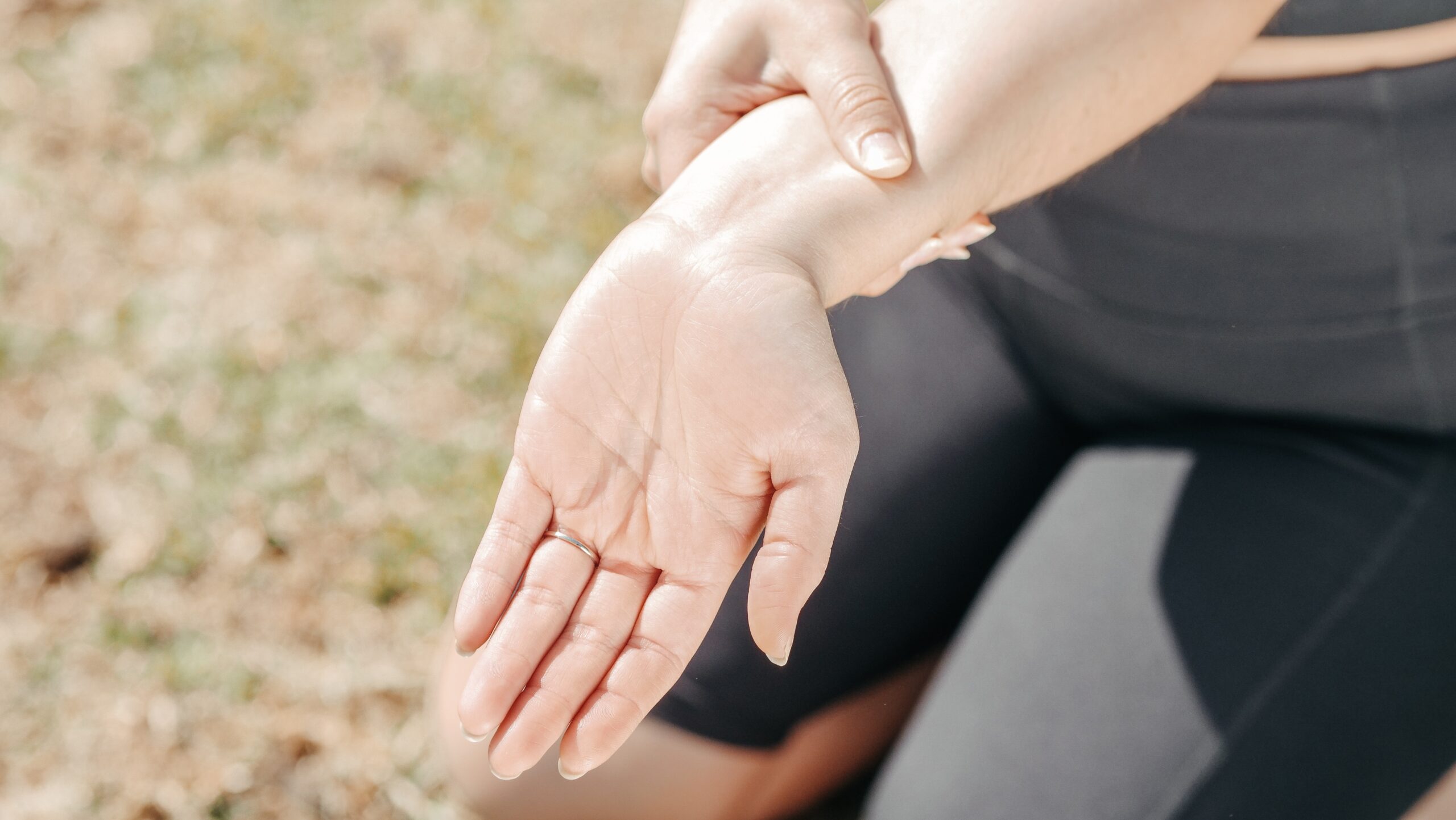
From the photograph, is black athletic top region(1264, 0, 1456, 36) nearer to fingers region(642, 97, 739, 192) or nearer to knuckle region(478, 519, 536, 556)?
fingers region(642, 97, 739, 192)

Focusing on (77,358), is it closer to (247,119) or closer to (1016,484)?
(247,119)

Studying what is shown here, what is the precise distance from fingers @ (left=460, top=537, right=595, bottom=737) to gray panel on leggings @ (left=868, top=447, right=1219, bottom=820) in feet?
1.71

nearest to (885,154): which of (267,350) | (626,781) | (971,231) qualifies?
(971,231)

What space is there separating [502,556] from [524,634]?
8 centimetres

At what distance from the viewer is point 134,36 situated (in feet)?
8.10

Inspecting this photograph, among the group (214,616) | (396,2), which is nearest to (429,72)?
(396,2)

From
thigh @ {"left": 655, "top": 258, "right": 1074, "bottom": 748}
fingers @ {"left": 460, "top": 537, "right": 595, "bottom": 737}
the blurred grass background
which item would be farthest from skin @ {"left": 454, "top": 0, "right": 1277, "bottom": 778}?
the blurred grass background

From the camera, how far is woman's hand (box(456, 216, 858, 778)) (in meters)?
0.94

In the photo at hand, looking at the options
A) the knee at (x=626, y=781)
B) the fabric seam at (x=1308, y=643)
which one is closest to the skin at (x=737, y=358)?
the knee at (x=626, y=781)

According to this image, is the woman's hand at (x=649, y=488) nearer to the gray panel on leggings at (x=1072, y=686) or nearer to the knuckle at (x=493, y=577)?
the knuckle at (x=493, y=577)

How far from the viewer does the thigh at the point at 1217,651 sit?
3.60 feet

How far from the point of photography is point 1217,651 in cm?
115

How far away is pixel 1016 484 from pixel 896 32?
1.98ft

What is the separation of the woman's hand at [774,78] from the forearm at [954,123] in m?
0.03
